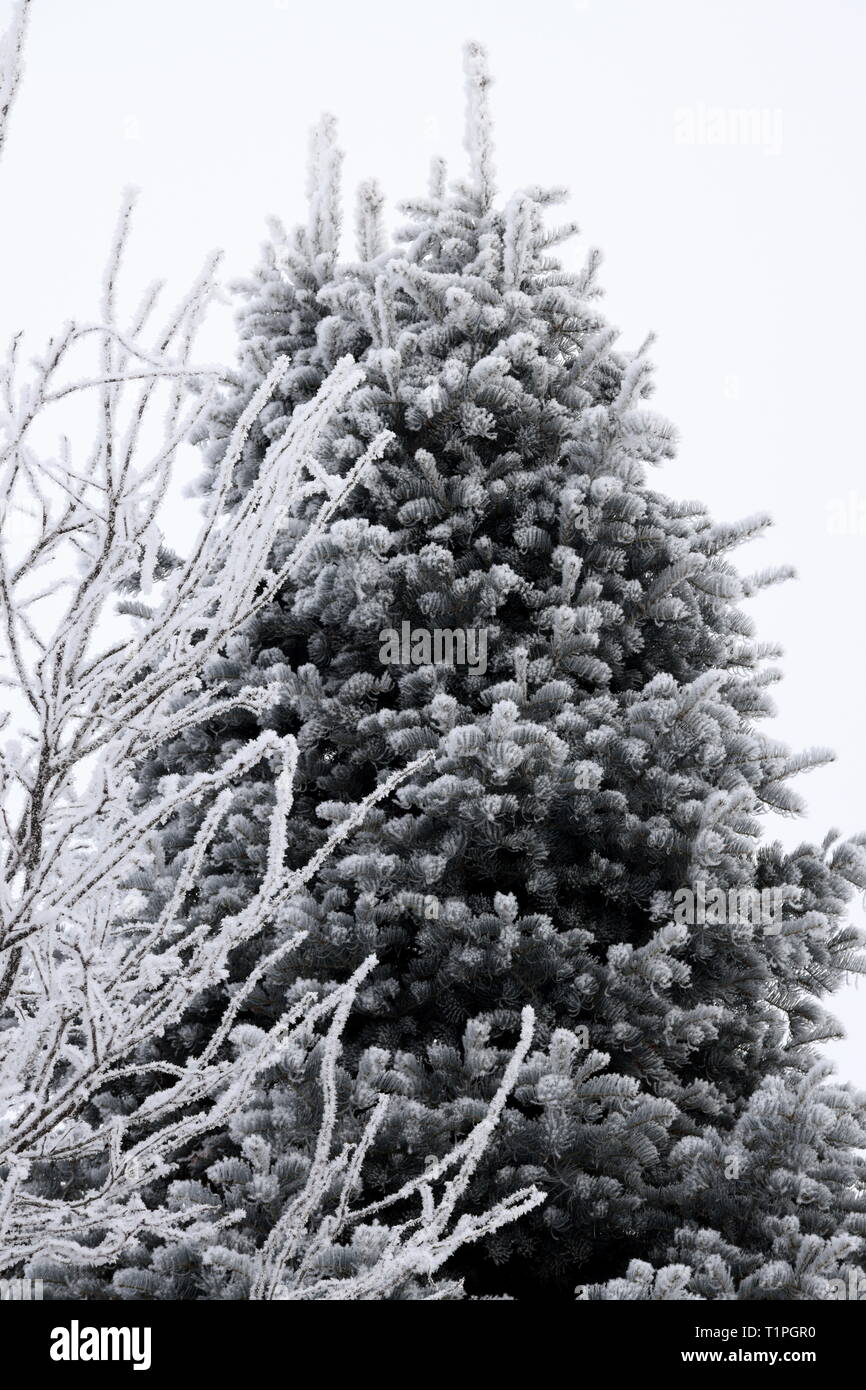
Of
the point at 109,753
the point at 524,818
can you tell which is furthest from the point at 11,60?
the point at 524,818

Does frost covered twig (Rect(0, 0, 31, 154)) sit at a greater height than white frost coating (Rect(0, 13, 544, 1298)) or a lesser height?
greater

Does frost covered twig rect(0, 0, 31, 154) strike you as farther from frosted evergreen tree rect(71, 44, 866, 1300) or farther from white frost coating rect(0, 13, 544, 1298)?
frosted evergreen tree rect(71, 44, 866, 1300)

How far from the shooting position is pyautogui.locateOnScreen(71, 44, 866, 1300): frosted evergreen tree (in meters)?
3.35

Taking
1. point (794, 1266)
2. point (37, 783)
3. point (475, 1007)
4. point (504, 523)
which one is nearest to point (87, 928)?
point (37, 783)

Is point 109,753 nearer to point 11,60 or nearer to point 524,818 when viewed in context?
point 11,60

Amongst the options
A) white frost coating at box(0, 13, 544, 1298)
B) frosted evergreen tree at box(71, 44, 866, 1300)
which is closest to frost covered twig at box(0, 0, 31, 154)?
white frost coating at box(0, 13, 544, 1298)

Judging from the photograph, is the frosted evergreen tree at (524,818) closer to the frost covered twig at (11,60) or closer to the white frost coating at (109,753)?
the white frost coating at (109,753)

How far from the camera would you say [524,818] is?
3.82m

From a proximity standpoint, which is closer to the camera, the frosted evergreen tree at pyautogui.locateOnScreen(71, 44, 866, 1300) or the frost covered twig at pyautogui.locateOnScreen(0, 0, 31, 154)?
the frost covered twig at pyautogui.locateOnScreen(0, 0, 31, 154)

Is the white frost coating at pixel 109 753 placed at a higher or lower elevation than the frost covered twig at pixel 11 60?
lower

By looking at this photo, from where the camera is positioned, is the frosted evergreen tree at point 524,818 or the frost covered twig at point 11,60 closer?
the frost covered twig at point 11,60

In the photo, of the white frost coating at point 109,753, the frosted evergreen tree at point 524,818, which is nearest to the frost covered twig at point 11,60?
the white frost coating at point 109,753

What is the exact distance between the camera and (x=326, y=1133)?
99.7 inches

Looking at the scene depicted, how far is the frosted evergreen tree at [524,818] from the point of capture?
3.35 m
